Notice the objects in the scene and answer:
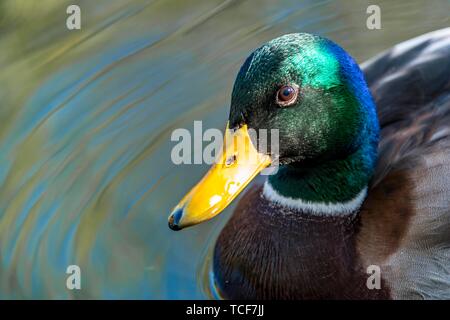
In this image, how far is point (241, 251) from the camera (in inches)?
169

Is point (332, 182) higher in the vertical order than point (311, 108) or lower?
lower

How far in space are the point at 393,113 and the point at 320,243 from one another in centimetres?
67

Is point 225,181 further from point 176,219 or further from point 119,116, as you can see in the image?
point 119,116

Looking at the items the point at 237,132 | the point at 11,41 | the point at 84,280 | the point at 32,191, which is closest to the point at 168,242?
the point at 84,280

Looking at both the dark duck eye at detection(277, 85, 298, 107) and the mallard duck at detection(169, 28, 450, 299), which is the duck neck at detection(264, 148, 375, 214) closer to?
the mallard duck at detection(169, 28, 450, 299)

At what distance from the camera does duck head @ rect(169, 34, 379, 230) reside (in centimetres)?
363

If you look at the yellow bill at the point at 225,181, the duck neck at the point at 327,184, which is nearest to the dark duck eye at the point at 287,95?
the yellow bill at the point at 225,181

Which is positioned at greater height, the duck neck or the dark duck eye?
the dark duck eye

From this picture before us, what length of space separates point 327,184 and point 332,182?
0.02 metres

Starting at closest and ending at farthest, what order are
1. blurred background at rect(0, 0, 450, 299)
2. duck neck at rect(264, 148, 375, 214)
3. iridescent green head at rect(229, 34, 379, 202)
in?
1. iridescent green head at rect(229, 34, 379, 202)
2. duck neck at rect(264, 148, 375, 214)
3. blurred background at rect(0, 0, 450, 299)

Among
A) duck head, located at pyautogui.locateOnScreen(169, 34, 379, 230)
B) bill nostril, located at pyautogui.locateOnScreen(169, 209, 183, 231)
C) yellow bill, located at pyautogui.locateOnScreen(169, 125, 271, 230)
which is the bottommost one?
bill nostril, located at pyautogui.locateOnScreen(169, 209, 183, 231)

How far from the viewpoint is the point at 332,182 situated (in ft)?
13.3

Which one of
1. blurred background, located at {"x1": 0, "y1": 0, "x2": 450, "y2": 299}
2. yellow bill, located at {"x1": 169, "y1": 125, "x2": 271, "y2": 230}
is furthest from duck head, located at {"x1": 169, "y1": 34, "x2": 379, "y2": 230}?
blurred background, located at {"x1": 0, "y1": 0, "x2": 450, "y2": 299}

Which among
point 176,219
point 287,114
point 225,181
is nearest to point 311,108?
point 287,114
